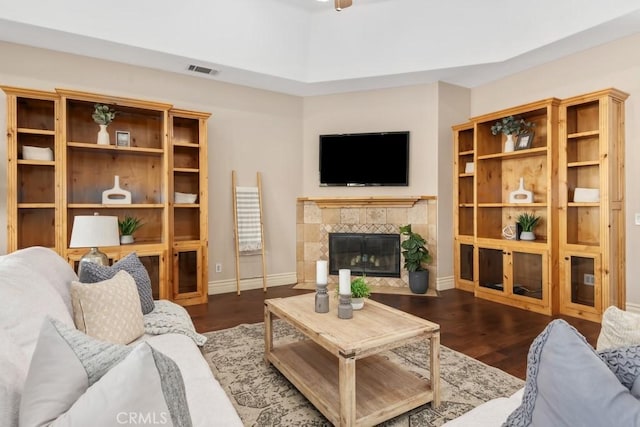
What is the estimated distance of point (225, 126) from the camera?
489 cm

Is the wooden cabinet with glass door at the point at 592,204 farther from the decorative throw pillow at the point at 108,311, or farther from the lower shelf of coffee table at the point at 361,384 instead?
the decorative throw pillow at the point at 108,311

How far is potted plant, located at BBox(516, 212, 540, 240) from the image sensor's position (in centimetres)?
423

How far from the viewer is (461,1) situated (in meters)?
4.12

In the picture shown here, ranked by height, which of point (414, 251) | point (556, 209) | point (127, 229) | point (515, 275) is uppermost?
point (556, 209)

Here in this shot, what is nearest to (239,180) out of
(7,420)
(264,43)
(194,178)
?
(194,178)

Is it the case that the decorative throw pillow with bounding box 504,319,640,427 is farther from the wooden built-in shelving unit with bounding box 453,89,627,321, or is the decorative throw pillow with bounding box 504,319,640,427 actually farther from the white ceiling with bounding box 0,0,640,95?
the white ceiling with bounding box 0,0,640,95

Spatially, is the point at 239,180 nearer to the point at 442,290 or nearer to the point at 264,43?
the point at 264,43

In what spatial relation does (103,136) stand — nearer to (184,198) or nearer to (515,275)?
(184,198)

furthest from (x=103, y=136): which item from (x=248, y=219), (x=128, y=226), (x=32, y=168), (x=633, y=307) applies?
(x=633, y=307)

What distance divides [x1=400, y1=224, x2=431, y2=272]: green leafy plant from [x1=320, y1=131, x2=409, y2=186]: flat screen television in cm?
74

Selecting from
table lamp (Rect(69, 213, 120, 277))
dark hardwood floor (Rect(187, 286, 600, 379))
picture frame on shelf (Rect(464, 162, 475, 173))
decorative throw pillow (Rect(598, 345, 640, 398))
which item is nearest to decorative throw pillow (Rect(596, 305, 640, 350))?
decorative throw pillow (Rect(598, 345, 640, 398))

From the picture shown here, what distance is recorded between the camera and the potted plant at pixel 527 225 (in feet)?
Result: 13.9

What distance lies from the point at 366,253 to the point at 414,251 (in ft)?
2.48

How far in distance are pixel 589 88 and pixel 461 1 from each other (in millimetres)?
1718
